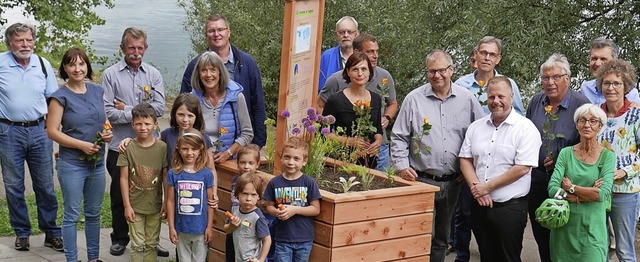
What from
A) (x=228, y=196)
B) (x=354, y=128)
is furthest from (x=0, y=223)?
(x=354, y=128)

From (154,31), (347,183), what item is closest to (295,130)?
(347,183)

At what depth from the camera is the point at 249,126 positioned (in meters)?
7.36

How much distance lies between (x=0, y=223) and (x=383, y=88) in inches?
141

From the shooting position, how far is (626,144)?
7.09 meters

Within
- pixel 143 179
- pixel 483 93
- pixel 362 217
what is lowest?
pixel 362 217

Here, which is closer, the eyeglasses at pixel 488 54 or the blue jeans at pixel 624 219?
the blue jeans at pixel 624 219

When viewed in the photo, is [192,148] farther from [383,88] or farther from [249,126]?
[383,88]

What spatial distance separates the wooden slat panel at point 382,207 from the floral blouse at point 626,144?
53.2 inches

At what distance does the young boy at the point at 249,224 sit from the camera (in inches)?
257

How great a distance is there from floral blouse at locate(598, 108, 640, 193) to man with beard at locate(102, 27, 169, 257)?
11.1 ft

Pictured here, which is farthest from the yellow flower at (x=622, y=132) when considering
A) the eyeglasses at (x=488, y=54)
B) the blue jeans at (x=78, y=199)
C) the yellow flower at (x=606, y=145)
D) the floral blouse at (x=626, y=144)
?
the blue jeans at (x=78, y=199)

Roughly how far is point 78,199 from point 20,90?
3.79 feet

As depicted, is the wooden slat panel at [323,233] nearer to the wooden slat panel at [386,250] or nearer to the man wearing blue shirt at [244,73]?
the wooden slat panel at [386,250]

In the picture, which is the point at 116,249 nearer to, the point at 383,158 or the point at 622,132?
the point at 383,158
